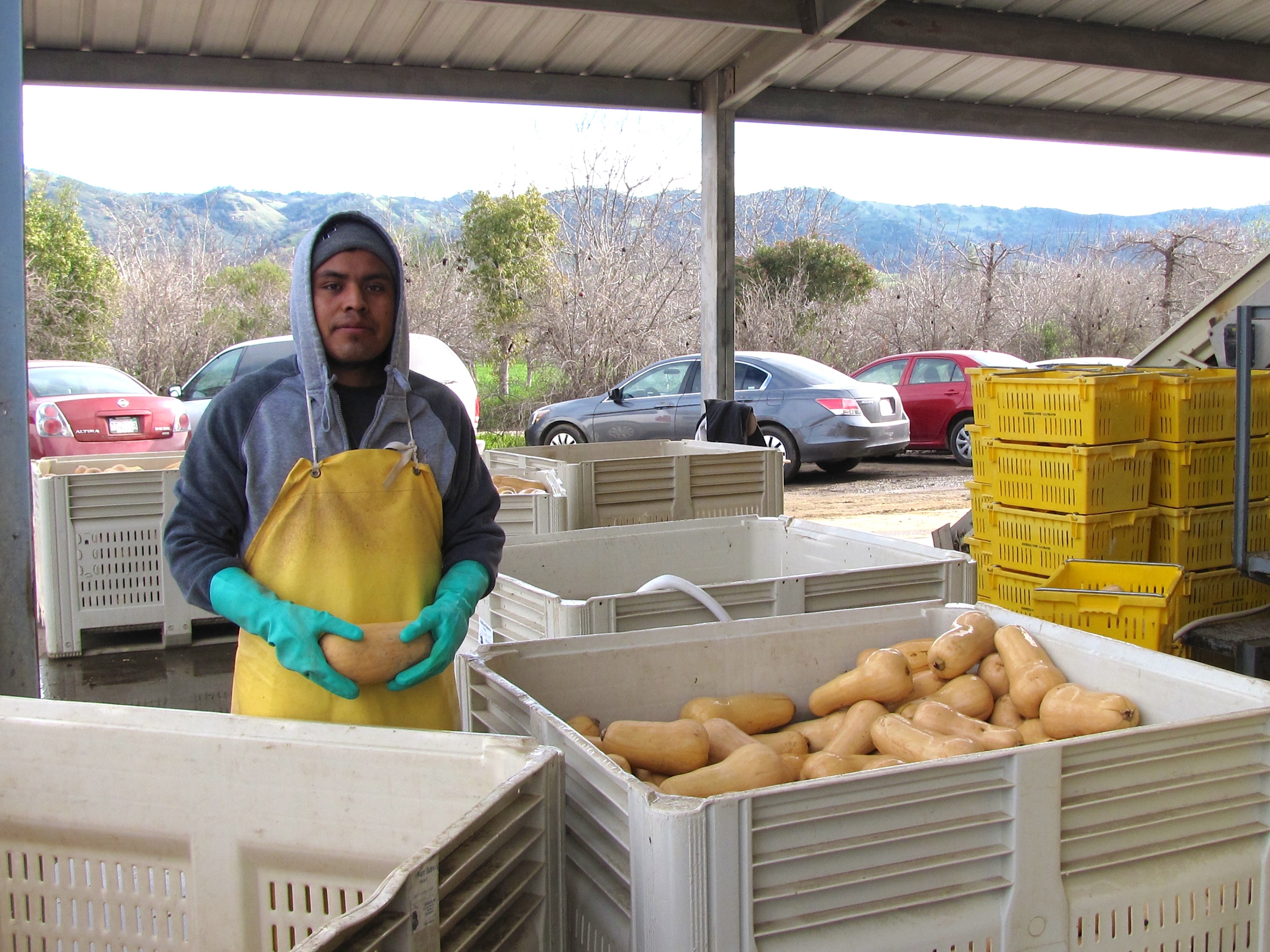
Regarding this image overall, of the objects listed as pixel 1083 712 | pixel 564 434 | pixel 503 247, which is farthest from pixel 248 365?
pixel 503 247

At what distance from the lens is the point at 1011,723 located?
87.4 inches

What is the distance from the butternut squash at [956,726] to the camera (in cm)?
203

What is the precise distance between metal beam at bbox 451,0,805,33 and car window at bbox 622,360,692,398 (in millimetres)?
6524

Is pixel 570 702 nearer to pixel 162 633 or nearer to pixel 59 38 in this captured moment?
pixel 162 633

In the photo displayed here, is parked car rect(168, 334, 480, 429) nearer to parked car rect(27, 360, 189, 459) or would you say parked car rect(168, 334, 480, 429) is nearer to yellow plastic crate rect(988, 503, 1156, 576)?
parked car rect(27, 360, 189, 459)

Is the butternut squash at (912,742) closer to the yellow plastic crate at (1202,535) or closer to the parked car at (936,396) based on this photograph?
the yellow plastic crate at (1202,535)

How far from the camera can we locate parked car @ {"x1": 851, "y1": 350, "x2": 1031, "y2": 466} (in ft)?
48.2

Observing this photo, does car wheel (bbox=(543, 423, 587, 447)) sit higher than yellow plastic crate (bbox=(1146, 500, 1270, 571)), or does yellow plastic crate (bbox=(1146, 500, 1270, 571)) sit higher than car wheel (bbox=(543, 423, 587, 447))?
car wheel (bbox=(543, 423, 587, 447))

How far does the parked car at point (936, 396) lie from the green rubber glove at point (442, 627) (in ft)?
42.5

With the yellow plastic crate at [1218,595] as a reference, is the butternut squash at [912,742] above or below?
above

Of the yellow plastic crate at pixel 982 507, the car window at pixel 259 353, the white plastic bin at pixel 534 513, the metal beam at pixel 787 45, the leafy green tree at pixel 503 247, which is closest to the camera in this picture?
the white plastic bin at pixel 534 513

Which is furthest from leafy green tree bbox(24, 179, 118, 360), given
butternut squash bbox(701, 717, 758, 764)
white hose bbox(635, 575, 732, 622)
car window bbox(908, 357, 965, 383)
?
butternut squash bbox(701, 717, 758, 764)

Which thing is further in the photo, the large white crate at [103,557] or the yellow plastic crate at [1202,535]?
the large white crate at [103,557]

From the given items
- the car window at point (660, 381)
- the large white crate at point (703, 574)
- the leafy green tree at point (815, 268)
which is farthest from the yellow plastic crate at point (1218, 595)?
the leafy green tree at point (815, 268)
